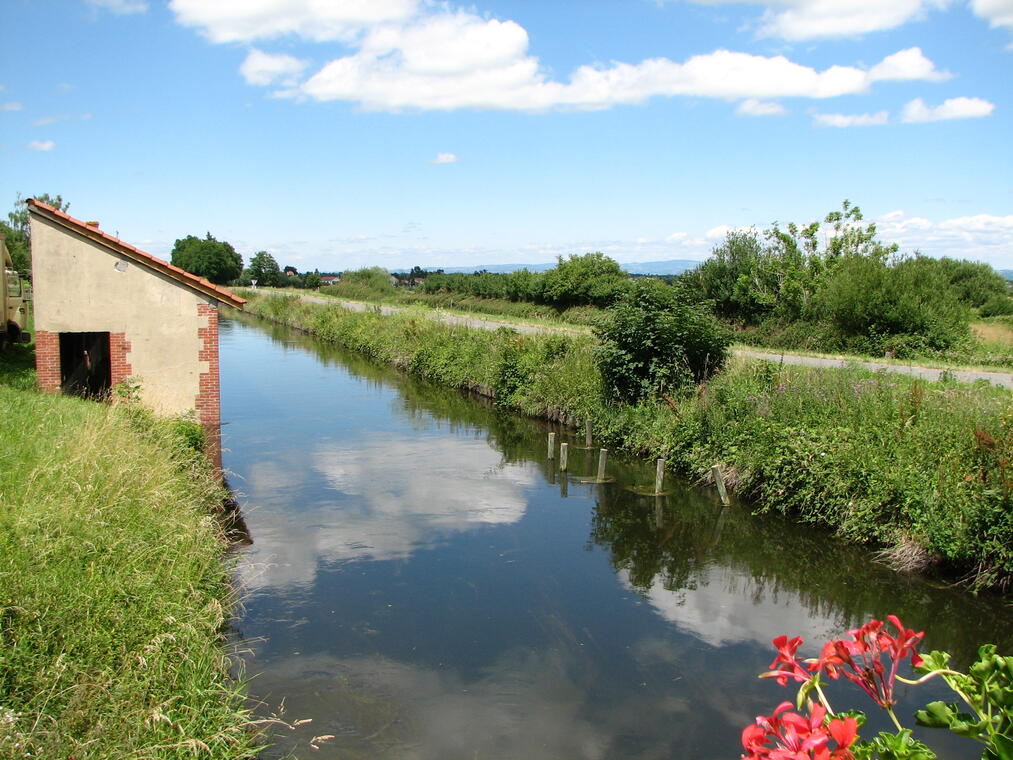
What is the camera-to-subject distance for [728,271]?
1404 inches

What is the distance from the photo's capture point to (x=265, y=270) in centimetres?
11506

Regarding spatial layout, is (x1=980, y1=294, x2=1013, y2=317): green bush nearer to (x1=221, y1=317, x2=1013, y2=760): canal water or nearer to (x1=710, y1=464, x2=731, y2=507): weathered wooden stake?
(x1=221, y1=317, x2=1013, y2=760): canal water

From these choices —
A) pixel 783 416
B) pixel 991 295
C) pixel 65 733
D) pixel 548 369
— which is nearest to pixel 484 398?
pixel 548 369

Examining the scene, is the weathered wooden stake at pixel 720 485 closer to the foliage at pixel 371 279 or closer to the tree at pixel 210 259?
the foliage at pixel 371 279

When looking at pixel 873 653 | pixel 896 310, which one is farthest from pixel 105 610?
pixel 896 310

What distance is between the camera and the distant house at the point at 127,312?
49.5ft

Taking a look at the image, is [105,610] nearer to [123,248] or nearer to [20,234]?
[123,248]

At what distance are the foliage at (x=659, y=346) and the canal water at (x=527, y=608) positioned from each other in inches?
85.3

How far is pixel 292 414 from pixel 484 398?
623 centimetres

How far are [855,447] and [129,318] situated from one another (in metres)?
13.5

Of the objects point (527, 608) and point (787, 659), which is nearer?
point (787, 659)

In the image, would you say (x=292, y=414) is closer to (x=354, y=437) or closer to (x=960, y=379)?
(x=354, y=437)

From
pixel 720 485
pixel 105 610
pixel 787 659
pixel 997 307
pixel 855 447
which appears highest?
pixel 997 307

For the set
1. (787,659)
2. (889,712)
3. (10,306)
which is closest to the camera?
(889,712)
